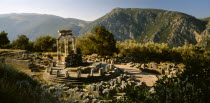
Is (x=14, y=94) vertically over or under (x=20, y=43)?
under

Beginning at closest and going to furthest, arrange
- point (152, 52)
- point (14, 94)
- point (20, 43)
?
point (14, 94)
point (152, 52)
point (20, 43)

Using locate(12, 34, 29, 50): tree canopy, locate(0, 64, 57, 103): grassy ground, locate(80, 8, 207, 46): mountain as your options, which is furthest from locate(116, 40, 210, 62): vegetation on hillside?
locate(80, 8, 207, 46): mountain

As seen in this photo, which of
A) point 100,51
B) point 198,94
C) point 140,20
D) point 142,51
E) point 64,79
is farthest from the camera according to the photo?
point 140,20

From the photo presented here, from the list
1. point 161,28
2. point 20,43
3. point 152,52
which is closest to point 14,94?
point 152,52

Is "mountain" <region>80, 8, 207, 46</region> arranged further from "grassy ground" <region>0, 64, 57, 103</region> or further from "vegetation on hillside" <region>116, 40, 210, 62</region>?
"grassy ground" <region>0, 64, 57, 103</region>

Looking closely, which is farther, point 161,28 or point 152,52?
point 161,28

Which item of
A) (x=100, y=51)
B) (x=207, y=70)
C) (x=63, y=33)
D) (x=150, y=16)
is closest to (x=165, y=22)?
A: (x=150, y=16)

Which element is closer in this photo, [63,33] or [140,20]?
[63,33]

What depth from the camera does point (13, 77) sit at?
9.12 metres

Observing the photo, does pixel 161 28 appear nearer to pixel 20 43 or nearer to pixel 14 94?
pixel 20 43

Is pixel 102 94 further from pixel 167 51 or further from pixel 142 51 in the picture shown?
pixel 167 51

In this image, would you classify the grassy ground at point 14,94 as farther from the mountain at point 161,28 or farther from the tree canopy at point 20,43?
the mountain at point 161,28

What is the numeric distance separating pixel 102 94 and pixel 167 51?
3699 centimetres

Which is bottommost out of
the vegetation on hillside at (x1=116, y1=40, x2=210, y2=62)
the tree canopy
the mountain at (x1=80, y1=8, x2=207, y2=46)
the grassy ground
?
the grassy ground
